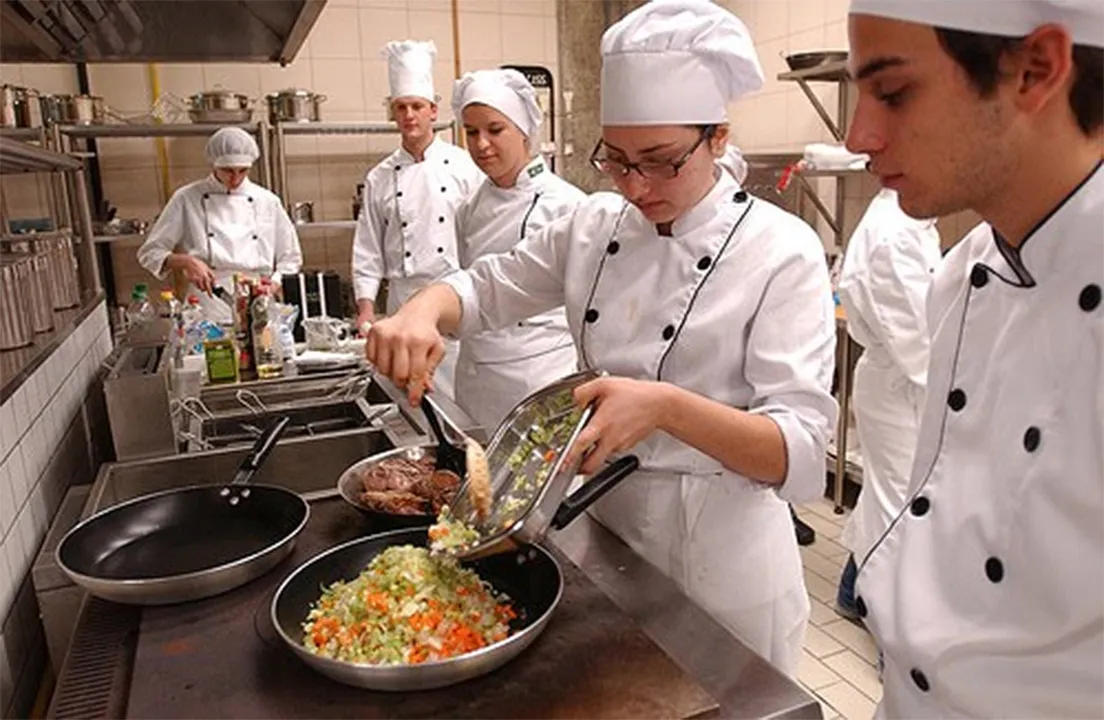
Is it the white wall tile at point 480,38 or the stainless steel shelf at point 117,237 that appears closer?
the stainless steel shelf at point 117,237

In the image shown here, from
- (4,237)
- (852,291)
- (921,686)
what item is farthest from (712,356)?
(852,291)

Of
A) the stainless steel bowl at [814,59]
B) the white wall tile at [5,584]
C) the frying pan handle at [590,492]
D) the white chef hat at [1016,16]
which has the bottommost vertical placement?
the white wall tile at [5,584]

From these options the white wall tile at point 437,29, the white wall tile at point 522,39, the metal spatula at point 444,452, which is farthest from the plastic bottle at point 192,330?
the white wall tile at point 522,39

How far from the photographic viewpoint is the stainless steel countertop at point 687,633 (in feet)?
3.04

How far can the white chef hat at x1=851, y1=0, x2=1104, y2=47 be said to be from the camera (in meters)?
0.80

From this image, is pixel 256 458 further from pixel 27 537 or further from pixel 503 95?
pixel 503 95

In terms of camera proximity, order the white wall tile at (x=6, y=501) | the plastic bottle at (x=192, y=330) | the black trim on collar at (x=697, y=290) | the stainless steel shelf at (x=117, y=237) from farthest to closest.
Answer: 1. the stainless steel shelf at (x=117, y=237)
2. the plastic bottle at (x=192, y=330)
3. the black trim on collar at (x=697, y=290)
4. the white wall tile at (x=6, y=501)

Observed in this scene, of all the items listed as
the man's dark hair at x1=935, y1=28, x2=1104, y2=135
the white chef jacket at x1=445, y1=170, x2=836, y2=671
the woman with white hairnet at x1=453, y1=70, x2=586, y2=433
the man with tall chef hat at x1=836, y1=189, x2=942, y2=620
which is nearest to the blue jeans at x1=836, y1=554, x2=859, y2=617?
the man with tall chef hat at x1=836, y1=189, x2=942, y2=620

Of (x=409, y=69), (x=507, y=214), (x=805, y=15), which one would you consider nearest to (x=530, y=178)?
(x=507, y=214)

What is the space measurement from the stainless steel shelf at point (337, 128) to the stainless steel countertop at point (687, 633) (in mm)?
3764

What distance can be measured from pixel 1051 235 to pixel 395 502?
3.11 ft

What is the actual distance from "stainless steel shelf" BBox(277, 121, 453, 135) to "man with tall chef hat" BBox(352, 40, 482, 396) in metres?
0.71

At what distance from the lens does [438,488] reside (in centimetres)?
137

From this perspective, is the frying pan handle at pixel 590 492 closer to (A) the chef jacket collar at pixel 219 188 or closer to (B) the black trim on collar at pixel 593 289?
(B) the black trim on collar at pixel 593 289
